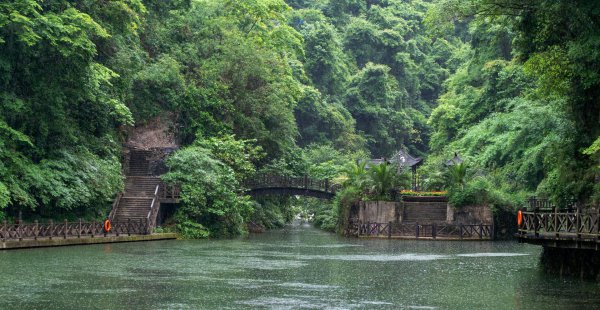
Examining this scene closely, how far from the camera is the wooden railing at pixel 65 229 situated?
37469mm

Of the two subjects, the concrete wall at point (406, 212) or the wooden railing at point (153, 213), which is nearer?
the wooden railing at point (153, 213)

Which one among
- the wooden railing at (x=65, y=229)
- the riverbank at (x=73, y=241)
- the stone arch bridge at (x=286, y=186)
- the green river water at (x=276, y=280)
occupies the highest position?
the stone arch bridge at (x=286, y=186)

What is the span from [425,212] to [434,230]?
2.64m

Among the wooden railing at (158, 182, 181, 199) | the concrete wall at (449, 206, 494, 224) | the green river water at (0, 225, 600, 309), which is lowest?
the green river water at (0, 225, 600, 309)

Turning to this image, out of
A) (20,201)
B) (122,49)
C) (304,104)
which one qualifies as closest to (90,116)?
(122,49)

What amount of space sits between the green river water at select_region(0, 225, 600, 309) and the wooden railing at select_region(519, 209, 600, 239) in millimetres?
1443

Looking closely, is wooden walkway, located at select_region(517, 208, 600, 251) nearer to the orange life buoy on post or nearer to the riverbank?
the riverbank

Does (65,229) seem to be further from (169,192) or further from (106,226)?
(169,192)

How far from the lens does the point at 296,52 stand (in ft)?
262

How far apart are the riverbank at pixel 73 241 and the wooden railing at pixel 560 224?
19.7 metres

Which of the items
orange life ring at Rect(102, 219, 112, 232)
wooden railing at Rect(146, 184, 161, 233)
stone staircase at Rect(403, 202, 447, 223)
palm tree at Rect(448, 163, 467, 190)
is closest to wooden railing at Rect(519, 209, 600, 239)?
orange life ring at Rect(102, 219, 112, 232)

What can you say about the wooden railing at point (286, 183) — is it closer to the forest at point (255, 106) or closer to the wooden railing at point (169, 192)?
the forest at point (255, 106)

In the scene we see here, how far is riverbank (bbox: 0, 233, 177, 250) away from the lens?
36969 millimetres

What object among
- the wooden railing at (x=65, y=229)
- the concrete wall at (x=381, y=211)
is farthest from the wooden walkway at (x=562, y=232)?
the concrete wall at (x=381, y=211)
